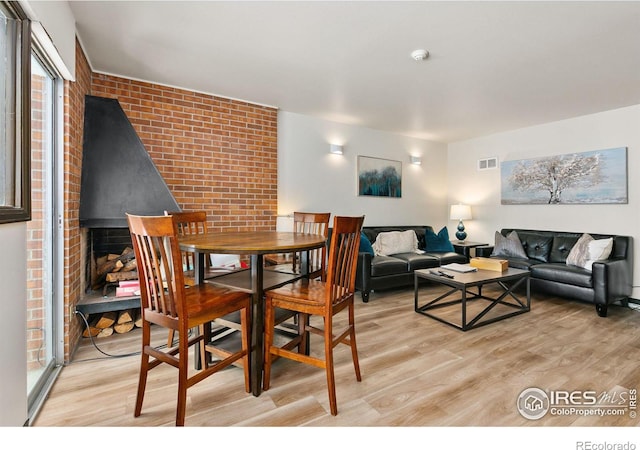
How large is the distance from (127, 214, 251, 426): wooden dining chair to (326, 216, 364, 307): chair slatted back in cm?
53

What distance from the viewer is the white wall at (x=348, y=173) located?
4250 mm

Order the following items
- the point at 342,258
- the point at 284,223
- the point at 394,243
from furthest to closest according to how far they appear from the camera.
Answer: the point at 394,243 → the point at 284,223 → the point at 342,258

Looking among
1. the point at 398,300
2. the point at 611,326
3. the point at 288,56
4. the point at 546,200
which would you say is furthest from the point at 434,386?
the point at 546,200

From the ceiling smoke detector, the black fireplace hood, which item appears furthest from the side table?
the black fireplace hood

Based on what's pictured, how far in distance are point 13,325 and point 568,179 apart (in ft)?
18.6

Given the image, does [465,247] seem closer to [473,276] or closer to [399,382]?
[473,276]

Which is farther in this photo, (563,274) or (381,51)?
(563,274)

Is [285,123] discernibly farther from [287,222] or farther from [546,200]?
[546,200]

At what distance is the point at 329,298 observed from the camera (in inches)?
66.2

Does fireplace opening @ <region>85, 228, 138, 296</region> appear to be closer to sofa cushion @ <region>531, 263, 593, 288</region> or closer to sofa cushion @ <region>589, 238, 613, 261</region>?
sofa cushion @ <region>531, 263, 593, 288</region>

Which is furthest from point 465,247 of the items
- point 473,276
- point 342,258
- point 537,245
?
point 342,258

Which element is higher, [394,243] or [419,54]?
[419,54]

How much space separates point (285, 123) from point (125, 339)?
3.04 m

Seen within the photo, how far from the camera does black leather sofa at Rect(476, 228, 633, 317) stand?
323 centimetres
